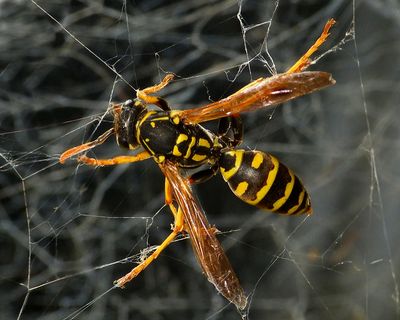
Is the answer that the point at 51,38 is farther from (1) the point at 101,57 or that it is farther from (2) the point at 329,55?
(2) the point at 329,55

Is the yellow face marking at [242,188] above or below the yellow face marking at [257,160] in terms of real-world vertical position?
below

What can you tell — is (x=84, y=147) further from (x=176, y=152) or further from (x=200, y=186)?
(x=200, y=186)

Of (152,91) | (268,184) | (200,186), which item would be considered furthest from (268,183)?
(200,186)

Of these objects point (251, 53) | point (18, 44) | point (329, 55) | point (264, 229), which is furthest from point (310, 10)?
point (18, 44)

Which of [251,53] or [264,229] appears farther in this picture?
[264,229]

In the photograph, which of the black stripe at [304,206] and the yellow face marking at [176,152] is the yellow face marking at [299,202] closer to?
the black stripe at [304,206]

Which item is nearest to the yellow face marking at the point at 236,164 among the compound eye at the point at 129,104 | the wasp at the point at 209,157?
the wasp at the point at 209,157

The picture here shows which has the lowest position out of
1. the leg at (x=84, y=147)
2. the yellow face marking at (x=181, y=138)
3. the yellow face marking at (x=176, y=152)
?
the yellow face marking at (x=176, y=152)
